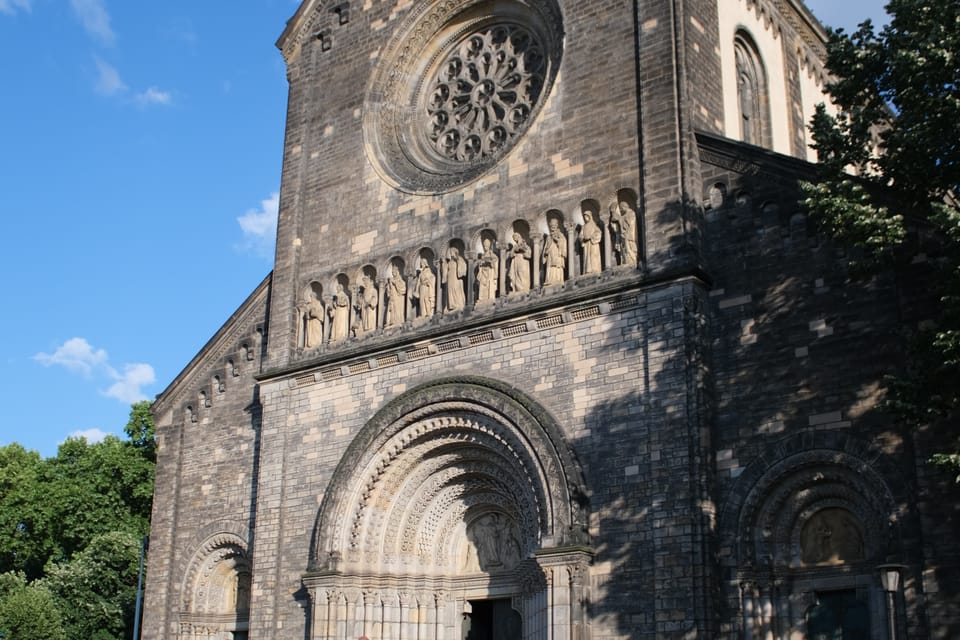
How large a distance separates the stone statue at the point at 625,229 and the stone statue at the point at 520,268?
1.93m

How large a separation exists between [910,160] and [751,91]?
30.9ft

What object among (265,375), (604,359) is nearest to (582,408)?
(604,359)

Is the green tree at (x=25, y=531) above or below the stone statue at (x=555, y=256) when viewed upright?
below

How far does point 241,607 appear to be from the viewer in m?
26.2

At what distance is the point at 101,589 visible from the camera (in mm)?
34969

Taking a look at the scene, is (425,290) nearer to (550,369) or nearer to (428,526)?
(550,369)

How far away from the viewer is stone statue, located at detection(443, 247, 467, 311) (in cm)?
2333

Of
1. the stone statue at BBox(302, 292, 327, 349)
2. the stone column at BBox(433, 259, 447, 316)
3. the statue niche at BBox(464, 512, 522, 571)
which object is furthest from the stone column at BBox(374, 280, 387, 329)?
the statue niche at BBox(464, 512, 522, 571)

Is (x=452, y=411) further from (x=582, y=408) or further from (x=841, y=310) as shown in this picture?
(x=841, y=310)

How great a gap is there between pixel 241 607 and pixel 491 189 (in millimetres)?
10865

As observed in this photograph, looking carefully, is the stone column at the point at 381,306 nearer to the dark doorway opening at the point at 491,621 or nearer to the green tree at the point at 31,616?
the dark doorway opening at the point at 491,621

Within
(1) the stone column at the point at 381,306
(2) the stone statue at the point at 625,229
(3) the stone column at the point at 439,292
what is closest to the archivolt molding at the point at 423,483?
(3) the stone column at the point at 439,292

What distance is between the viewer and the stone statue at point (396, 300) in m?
24.3

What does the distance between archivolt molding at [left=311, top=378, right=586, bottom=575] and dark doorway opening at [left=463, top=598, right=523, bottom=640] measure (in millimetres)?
981
